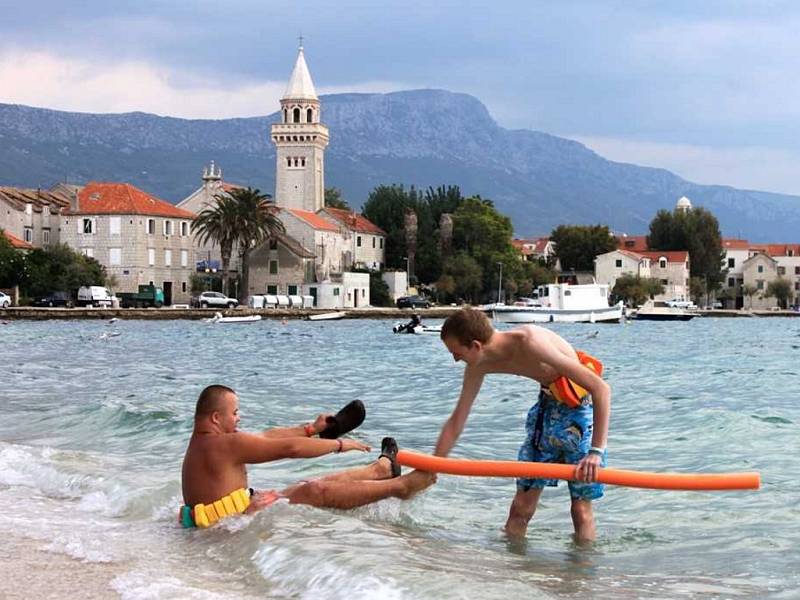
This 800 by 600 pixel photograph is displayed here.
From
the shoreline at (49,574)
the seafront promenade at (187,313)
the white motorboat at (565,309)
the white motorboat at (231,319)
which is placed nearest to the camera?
the shoreline at (49,574)

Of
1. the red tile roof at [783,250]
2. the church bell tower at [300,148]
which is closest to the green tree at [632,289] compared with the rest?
the church bell tower at [300,148]

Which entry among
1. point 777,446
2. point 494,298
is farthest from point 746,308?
point 777,446

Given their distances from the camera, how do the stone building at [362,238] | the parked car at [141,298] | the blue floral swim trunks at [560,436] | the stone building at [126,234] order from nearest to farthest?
the blue floral swim trunks at [560,436] < the parked car at [141,298] < the stone building at [126,234] < the stone building at [362,238]

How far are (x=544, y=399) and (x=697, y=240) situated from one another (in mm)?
137260

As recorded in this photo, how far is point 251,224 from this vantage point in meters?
94.5

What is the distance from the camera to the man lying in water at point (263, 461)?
330 inches

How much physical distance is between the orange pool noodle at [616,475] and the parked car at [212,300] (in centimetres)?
A: 8613

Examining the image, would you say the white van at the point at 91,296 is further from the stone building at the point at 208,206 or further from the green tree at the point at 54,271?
the stone building at the point at 208,206

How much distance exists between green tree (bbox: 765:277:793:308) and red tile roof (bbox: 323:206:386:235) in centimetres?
5839

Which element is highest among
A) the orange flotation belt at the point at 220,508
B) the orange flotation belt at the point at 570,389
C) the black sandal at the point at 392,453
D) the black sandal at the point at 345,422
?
the orange flotation belt at the point at 570,389

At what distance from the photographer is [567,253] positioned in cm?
13512

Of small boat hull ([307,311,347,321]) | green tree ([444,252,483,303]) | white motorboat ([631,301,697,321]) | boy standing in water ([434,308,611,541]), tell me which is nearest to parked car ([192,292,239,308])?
small boat hull ([307,311,347,321])

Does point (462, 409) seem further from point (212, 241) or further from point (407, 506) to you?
point (212, 241)

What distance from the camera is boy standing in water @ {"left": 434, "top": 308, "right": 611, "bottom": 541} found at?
24.3 feet
